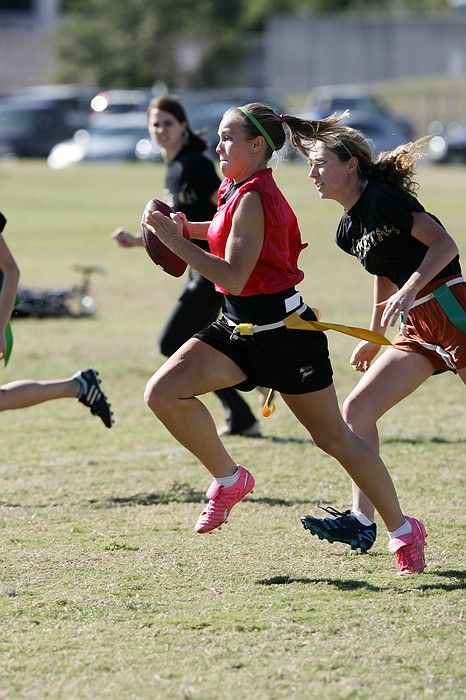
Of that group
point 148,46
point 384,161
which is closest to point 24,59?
point 148,46

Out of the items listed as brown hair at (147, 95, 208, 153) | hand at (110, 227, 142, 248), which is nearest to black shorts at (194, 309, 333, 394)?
hand at (110, 227, 142, 248)

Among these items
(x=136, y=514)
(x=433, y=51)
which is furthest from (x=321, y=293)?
(x=433, y=51)

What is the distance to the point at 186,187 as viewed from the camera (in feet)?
26.3

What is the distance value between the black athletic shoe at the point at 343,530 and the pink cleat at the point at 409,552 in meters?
0.21

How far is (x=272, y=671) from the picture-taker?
4.28 metres

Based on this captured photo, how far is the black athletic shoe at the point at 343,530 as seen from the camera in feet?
18.0

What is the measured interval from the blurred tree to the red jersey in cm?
5934

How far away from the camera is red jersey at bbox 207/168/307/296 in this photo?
5.19 metres

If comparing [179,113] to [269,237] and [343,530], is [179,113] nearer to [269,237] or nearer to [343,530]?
[269,237]

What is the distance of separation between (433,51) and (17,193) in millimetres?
40227

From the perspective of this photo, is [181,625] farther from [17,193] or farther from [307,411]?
[17,193]

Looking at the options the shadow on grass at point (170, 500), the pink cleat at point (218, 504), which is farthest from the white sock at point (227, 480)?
→ the shadow on grass at point (170, 500)

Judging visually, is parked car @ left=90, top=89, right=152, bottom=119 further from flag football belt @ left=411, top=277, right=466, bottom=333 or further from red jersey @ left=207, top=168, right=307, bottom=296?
red jersey @ left=207, top=168, right=307, bottom=296

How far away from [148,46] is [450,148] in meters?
27.5
